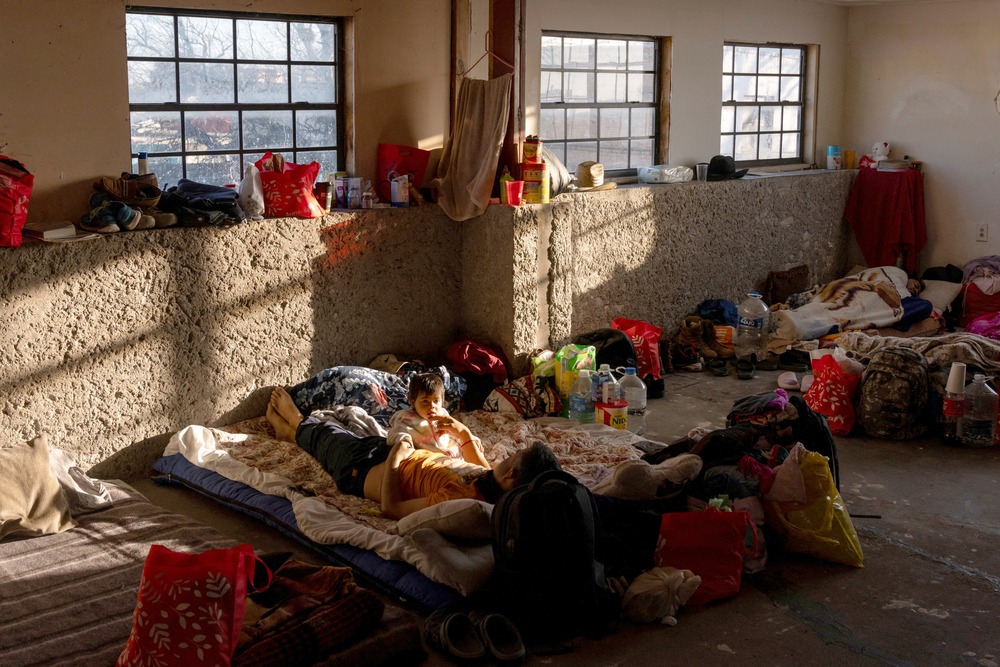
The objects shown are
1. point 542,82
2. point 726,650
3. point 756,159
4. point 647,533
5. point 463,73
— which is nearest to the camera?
point 726,650

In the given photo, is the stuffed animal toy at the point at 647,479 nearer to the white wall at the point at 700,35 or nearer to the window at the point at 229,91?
the window at the point at 229,91

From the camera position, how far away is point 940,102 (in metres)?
9.84

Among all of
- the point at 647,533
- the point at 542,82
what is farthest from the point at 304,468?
the point at 542,82

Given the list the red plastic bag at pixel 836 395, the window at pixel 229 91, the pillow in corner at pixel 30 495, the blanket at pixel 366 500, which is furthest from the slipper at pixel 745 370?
the pillow in corner at pixel 30 495

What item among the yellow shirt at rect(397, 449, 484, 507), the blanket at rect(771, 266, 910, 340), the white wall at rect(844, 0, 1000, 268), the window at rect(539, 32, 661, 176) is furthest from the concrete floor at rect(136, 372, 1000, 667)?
the white wall at rect(844, 0, 1000, 268)

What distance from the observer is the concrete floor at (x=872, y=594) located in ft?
12.8

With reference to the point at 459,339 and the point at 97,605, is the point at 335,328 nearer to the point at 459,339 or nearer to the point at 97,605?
the point at 459,339

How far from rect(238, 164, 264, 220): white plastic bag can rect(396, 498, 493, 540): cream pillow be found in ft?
8.02

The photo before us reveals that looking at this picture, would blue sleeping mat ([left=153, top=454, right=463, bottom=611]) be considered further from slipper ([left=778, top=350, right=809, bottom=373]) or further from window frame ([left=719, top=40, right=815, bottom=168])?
window frame ([left=719, top=40, right=815, bottom=168])

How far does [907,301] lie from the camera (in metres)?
8.98

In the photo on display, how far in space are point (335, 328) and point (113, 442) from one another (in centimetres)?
153

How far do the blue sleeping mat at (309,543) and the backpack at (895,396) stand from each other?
3.40 m

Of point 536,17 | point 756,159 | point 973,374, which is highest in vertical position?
point 536,17

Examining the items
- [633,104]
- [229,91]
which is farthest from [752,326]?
[229,91]
